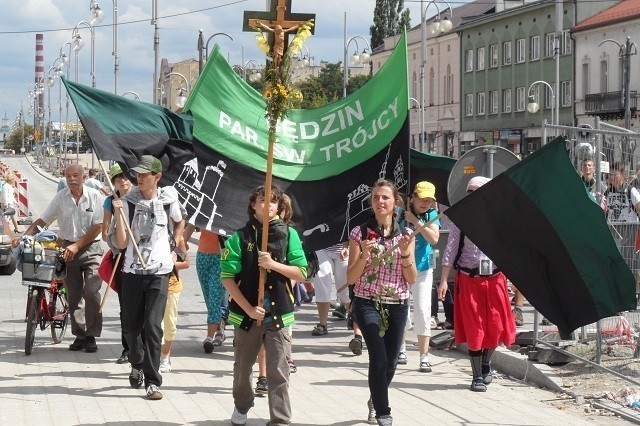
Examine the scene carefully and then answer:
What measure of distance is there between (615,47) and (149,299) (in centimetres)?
5680

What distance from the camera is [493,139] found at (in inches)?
2982

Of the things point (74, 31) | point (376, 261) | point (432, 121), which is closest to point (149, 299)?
point (376, 261)

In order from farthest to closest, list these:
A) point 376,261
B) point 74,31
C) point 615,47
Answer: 1. point 615,47
2. point 74,31
3. point 376,261

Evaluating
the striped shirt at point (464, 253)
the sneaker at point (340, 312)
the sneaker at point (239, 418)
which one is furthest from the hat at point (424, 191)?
the sneaker at point (340, 312)

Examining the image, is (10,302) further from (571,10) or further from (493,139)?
(493,139)

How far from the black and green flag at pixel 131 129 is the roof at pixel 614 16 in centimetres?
5139

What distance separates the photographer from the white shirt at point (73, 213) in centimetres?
1203

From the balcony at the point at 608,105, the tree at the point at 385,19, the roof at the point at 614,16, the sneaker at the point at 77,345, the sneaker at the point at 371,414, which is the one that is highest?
the tree at the point at 385,19

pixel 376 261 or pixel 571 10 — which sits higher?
pixel 571 10

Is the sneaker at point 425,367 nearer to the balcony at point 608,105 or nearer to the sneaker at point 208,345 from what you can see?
the sneaker at point 208,345

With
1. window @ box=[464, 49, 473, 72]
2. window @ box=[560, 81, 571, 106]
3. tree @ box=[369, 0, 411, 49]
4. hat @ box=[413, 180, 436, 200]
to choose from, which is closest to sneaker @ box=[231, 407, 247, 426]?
hat @ box=[413, 180, 436, 200]

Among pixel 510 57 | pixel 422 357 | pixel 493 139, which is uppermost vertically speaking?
pixel 510 57

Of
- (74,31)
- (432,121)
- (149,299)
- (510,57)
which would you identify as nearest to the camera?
(149,299)

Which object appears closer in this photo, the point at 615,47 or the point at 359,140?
the point at 359,140
